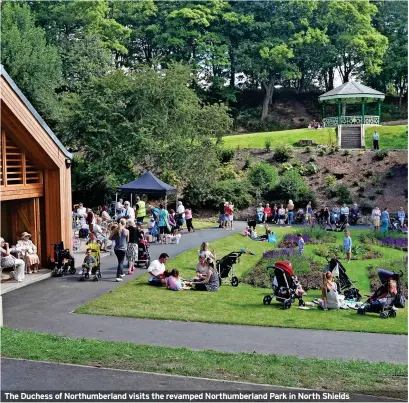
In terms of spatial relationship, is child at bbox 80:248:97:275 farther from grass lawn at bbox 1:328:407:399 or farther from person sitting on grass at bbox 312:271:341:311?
person sitting on grass at bbox 312:271:341:311

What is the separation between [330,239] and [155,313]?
13892mm

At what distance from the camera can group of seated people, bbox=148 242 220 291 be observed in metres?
16.7

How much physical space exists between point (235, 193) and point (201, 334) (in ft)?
82.7

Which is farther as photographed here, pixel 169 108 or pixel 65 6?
pixel 65 6

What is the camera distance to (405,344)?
40.3 feet

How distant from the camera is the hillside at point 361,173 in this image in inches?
1481

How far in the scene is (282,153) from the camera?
140ft

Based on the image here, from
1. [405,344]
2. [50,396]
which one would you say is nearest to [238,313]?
[405,344]

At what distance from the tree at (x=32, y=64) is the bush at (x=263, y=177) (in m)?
14.9

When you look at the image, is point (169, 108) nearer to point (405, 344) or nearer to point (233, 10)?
point (405, 344)

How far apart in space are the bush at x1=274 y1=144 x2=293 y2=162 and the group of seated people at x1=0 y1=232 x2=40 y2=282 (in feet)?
87.1

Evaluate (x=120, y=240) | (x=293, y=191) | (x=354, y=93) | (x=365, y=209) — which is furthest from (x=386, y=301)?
(x=354, y=93)

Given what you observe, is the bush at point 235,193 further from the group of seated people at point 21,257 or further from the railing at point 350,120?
the group of seated people at point 21,257

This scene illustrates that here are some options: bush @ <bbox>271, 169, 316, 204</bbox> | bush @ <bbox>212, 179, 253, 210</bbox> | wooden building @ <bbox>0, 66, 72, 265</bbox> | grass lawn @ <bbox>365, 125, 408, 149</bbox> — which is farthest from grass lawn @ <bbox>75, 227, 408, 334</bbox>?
grass lawn @ <bbox>365, 125, 408, 149</bbox>
